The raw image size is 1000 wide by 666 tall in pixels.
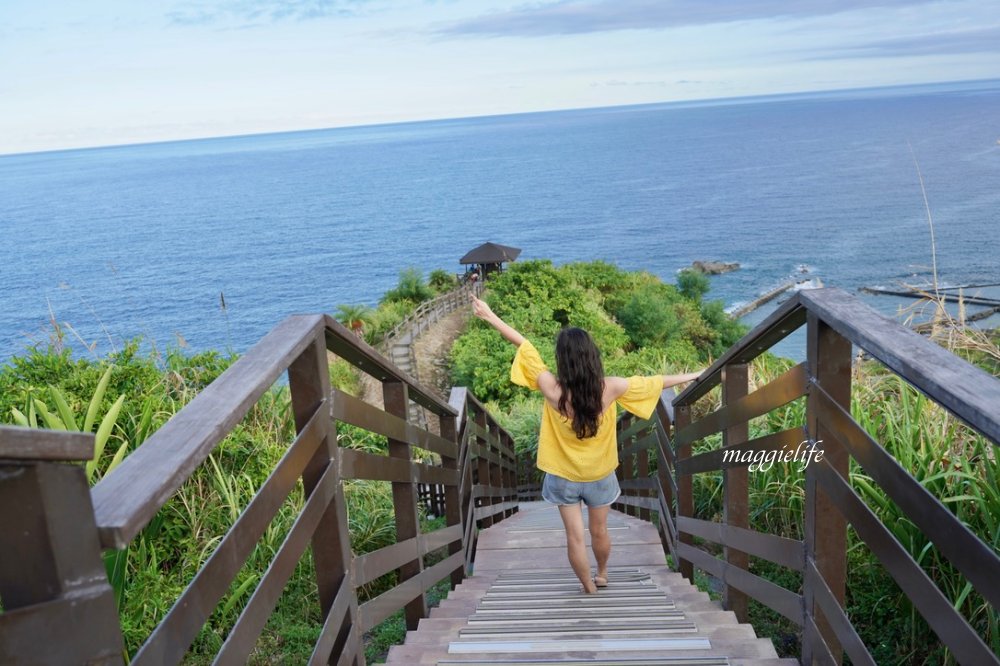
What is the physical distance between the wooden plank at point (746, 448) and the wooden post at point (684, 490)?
166mm

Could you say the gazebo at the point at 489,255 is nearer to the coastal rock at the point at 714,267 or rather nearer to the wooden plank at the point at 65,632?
the coastal rock at the point at 714,267

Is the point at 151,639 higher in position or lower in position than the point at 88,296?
higher

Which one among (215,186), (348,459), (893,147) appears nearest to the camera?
(348,459)

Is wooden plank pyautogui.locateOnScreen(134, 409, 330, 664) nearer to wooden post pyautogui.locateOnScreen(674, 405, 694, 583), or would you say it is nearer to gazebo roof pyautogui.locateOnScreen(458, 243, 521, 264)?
wooden post pyautogui.locateOnScreen(674, 405, 694, 583)

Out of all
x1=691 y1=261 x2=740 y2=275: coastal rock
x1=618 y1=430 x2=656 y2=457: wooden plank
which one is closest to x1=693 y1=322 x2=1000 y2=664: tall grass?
x1=618 y1=430 x2=656 y2=457: wooden plank

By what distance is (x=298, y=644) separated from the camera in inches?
156

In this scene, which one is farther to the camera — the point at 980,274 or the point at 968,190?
the point at 968,190

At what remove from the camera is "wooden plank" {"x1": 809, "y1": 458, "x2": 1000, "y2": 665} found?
4.95ft

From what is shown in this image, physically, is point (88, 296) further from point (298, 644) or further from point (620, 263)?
point (298, 644)

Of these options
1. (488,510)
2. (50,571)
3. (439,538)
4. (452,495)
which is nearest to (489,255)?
(488,510)

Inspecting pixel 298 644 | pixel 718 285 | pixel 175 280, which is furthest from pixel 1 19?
pixel 298 644

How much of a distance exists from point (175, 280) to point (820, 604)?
248 ft

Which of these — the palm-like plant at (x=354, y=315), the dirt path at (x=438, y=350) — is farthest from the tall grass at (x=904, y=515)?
the palm-like plant at (x=354, y=315)

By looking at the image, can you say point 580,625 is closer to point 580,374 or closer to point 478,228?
point 580,374
